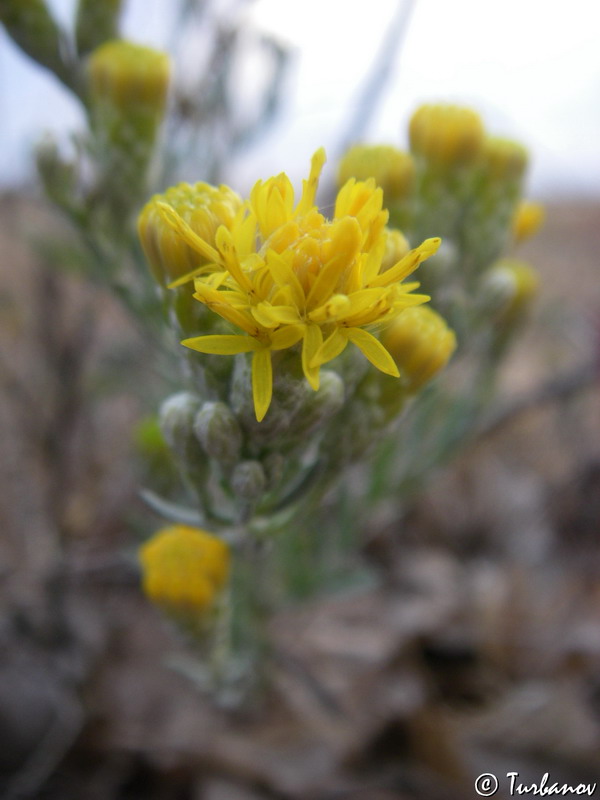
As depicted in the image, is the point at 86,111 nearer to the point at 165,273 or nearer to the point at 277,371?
the point at 165,273

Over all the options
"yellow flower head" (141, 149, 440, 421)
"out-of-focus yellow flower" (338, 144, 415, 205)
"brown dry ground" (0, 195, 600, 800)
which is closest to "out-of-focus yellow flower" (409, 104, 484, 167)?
"out-of-focus yellow flower" (338, 144, 415, 205)

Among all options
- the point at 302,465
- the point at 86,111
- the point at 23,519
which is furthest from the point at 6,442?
the point at 302,465

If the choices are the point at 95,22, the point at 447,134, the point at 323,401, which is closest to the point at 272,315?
the point at 323,401

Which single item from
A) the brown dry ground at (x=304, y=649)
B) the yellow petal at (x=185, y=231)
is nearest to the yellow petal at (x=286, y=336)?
the yellow petal at (x=185, y=231)

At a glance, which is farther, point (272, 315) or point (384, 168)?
point (384, 168)

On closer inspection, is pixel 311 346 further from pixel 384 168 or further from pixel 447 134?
pixel 447 134

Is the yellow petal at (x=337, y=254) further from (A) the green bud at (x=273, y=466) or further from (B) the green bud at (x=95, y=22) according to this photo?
(B) the green bud at (x=95, y=22)
